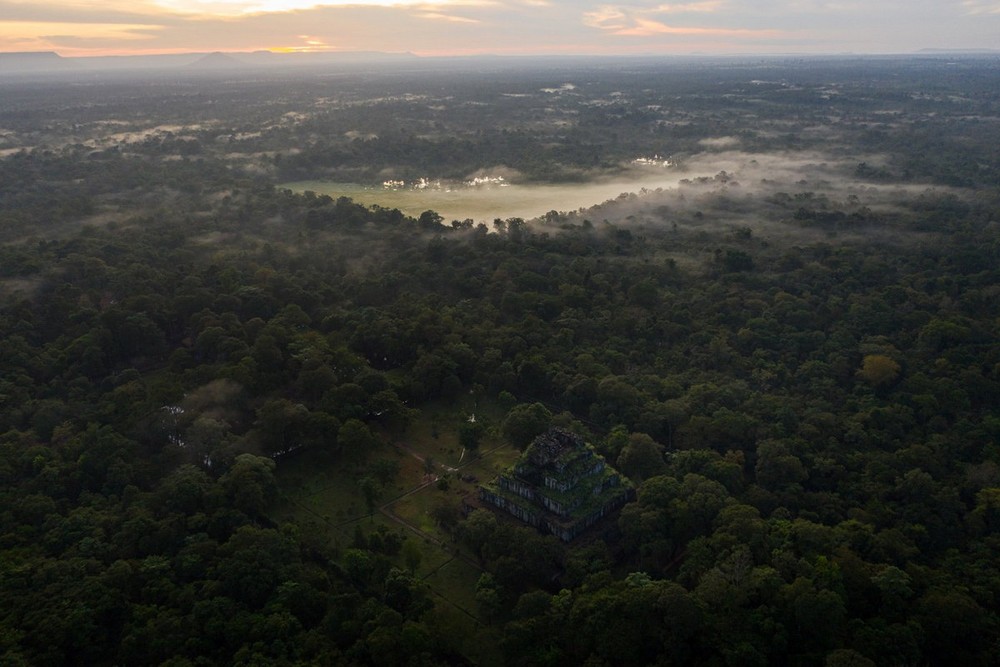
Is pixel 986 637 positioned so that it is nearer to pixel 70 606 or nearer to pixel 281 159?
pixel 70 606

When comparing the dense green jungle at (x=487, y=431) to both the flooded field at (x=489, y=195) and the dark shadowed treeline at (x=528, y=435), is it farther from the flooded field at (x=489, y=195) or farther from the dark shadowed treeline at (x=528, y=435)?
the flooded field at (x=489, y=195)

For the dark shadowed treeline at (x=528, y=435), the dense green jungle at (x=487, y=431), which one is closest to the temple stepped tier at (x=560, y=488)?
the dense green jungle at (x=487, y=431)

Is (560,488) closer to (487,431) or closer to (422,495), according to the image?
(422,495)

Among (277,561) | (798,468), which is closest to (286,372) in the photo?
(277,561)

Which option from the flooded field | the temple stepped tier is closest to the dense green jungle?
the temple stepped tier

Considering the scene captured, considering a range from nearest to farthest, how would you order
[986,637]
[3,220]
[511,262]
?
1. [986,637]
2. [511,262]
3. [3,220]

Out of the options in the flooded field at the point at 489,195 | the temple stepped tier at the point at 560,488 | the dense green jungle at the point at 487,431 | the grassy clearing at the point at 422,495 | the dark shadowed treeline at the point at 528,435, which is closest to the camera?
the dark shadowed treeline at the point at 528,435
